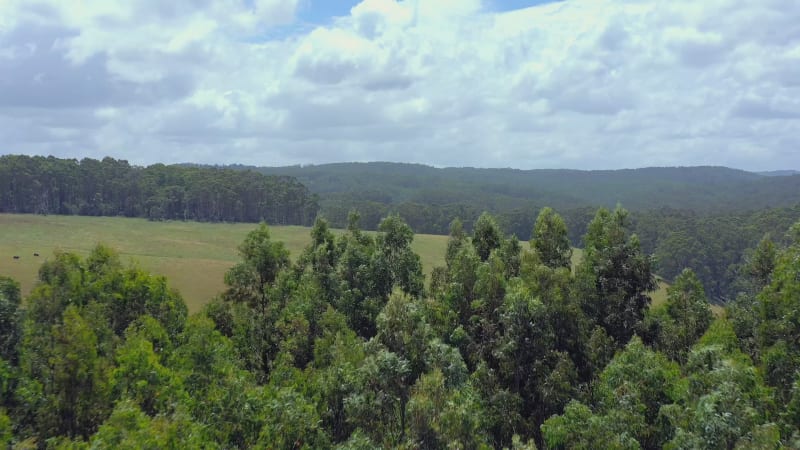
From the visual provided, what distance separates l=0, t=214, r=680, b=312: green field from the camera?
277 feet

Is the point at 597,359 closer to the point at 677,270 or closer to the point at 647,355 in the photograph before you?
the point at 647,355

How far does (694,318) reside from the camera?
3791 cm

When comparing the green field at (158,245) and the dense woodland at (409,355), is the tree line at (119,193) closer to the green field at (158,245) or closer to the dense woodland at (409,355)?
the green field at (158,245)

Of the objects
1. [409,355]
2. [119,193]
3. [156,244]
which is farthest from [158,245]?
[409,355]

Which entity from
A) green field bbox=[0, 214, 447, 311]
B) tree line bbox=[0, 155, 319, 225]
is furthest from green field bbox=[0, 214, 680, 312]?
tree line bbox=[0, 155, 319, 225]

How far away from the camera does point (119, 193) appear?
181625 mm

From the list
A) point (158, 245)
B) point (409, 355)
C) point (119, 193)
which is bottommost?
point (158, 245)

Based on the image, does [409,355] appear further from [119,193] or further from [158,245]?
[119,193]

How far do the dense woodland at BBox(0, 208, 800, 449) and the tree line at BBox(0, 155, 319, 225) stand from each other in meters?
145

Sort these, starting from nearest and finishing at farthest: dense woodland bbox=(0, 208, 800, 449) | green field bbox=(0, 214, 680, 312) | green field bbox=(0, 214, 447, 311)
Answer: dense woodland bbox=(0, 208, 800, 449), green field bbox=(0, 214, 680, 312), green field bbox=(0, 214, 447, 311)

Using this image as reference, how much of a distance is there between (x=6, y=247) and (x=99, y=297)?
250ft

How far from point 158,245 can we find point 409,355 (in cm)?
10507

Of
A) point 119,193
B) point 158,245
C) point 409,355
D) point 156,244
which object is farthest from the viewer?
point 119,193

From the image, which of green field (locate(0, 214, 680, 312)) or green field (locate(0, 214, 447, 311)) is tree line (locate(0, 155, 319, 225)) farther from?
green field (locate(0, 214, 447, 311))
